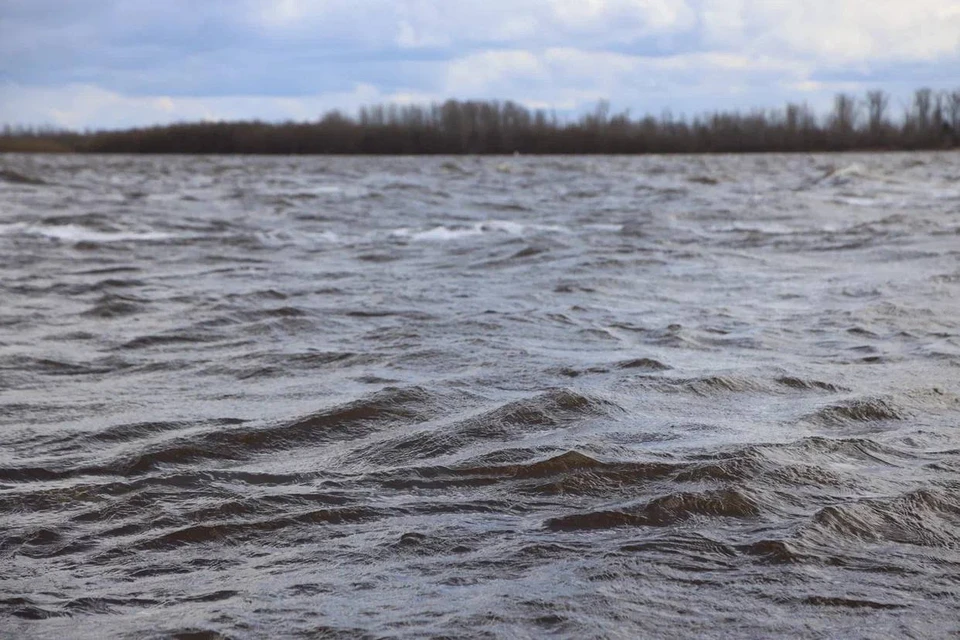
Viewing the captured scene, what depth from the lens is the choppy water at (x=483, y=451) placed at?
9.23ft

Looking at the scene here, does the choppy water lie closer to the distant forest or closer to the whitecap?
the whitecap

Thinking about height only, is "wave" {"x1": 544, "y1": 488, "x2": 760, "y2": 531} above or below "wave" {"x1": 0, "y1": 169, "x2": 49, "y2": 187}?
below

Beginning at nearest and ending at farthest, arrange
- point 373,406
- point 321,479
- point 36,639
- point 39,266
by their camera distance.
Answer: point 36,639 → point 321,479 → point 373,406 → point 39,266

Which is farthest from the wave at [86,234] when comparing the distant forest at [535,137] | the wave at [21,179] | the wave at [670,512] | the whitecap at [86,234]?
the distant forest at [535,137]

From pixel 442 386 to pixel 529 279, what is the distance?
13.8ft

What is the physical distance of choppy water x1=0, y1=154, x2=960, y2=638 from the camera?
9.23 feet

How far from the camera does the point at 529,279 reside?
9.41 metres

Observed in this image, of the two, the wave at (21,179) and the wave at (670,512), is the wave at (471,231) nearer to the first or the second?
the wave at (670,512)

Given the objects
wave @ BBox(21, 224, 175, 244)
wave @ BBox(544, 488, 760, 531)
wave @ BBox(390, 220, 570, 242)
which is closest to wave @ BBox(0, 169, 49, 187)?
wave @ BBox(21, 224, 175, 244)

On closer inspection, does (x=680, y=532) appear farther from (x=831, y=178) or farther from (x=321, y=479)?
(x=831, y=178)

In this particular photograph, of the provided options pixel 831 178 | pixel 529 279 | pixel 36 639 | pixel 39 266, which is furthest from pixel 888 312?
pixel 831 178

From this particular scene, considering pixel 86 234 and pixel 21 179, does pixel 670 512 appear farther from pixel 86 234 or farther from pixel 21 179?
pixel 21 179

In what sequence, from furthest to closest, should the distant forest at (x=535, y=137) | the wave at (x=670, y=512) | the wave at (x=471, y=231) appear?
the distant forest at (x=535, y=137)
the wave at (x=471, y=231)
the wave at (x=670, y=512)

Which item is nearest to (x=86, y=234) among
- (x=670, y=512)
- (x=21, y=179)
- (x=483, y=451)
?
(x=483, y=451)
